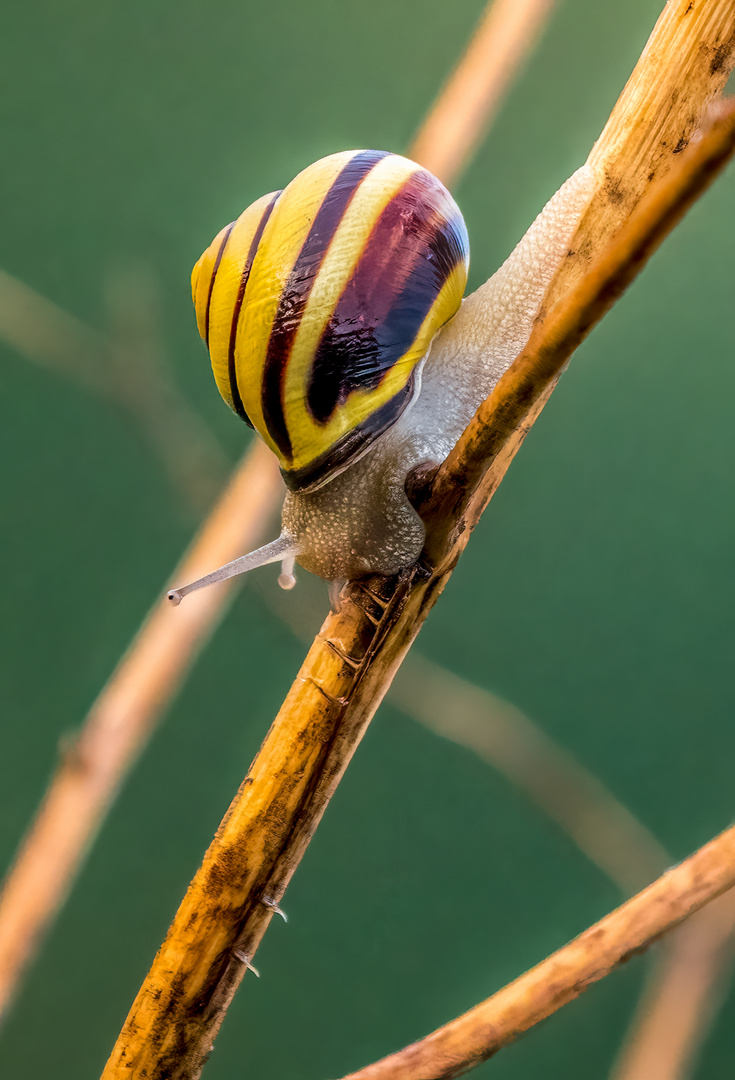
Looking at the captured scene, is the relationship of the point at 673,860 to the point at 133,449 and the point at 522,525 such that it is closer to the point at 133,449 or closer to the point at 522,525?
the point at 522,525

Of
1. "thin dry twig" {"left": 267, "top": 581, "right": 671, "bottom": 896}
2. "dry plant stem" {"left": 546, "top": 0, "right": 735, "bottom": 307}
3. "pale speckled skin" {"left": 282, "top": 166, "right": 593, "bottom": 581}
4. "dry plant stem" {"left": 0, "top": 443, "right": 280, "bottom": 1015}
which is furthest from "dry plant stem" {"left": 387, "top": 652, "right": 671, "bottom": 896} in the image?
"dry plant stem" {"left": 546, "top": 0, "right": 735, "bottom": 307}

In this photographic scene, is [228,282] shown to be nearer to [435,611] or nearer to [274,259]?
[274,259]

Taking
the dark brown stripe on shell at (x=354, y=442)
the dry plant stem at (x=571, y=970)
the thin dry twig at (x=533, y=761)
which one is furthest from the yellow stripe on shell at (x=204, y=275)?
the thin dry twig at (x=533, y=761)

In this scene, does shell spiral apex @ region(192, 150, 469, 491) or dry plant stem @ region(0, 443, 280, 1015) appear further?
dry plant stem @ region(0, 443, 280, 1015)

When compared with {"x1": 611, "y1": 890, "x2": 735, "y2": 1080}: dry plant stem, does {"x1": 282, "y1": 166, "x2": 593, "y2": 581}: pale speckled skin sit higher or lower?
higher

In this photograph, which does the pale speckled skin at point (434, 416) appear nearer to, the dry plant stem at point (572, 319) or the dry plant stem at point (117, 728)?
the dry plant stem at point (572, 319)

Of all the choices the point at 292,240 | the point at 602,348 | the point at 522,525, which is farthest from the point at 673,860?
the point at 292,240

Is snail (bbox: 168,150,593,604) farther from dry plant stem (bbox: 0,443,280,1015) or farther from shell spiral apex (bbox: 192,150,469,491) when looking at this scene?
dry plant stem (bbox: 0,443,280,1015)
